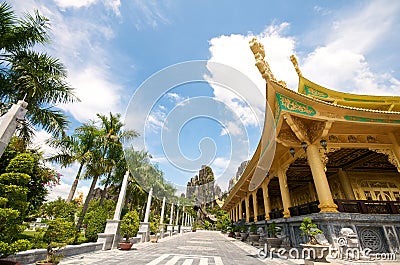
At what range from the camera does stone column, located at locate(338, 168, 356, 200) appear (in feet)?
37.3

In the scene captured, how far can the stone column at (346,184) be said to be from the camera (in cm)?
1136

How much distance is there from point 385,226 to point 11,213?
11192mm

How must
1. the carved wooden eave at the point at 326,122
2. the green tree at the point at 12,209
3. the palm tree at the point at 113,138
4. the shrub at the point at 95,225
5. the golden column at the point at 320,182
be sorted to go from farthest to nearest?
the palm tree at the point at 113,138 < the shrub at the point at 95,225 < the carved wooden eave at the point at 326,122 < the golden column at the point at 320,182 < the green tree at the point at 12,209

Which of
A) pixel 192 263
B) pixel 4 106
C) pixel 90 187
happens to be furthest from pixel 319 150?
pixel 90 187

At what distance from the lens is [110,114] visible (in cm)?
Result: 1730

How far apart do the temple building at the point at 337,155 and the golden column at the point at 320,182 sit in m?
0.03

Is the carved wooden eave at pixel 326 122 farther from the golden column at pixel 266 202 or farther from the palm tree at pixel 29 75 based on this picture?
the palm tree at pixel 29 75

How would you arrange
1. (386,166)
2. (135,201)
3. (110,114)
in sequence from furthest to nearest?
(135,201)
(110,114)
(386,166)

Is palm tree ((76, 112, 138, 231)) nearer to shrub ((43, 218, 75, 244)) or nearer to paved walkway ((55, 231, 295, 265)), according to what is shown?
paved walkway ((55, 231, 295, 265))

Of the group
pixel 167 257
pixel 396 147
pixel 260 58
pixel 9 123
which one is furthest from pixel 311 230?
pixel 9 123

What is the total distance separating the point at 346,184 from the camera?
11.8 meters

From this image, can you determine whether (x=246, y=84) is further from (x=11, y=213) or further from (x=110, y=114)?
(x=110, y=114)

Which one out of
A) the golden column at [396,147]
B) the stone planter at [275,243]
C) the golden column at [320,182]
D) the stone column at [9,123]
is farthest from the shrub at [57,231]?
the golden column at [396,147]

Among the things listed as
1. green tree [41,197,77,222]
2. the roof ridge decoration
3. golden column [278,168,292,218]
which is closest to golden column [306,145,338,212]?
the roof ridge decoration
